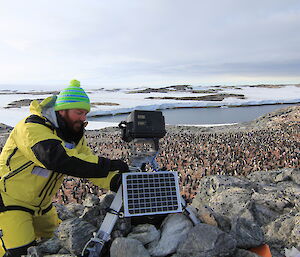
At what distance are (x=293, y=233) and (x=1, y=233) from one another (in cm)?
452

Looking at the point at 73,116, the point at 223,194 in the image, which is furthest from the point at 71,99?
the point at 223,194

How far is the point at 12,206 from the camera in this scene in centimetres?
388

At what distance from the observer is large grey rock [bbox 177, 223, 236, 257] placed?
316 centimetres

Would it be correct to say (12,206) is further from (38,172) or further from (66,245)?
(66,245)

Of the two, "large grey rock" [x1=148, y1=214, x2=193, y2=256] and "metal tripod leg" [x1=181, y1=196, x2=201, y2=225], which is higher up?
"metal tripod leg" [x1=181, y1=196, x2=201, y2=225]

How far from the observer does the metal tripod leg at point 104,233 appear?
3133 mm

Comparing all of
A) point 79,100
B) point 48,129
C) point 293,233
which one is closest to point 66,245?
point 48,129

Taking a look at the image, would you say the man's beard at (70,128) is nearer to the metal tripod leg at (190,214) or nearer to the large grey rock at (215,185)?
the metal tripod leg at (190,214)

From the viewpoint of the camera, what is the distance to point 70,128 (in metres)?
3.72

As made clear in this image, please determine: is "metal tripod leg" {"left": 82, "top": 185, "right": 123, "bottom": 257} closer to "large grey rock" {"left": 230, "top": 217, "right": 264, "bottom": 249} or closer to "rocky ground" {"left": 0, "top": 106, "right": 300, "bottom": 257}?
"rocky ground" {"left": 0, "top": 106, "right": 300, "bottom": 257}

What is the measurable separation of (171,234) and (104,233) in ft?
2.74

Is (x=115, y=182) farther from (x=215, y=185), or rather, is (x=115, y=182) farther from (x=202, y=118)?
(x=202, y=118)

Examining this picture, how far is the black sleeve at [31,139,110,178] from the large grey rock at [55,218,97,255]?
29.7 inches

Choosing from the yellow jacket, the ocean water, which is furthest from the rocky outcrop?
the ocean water
